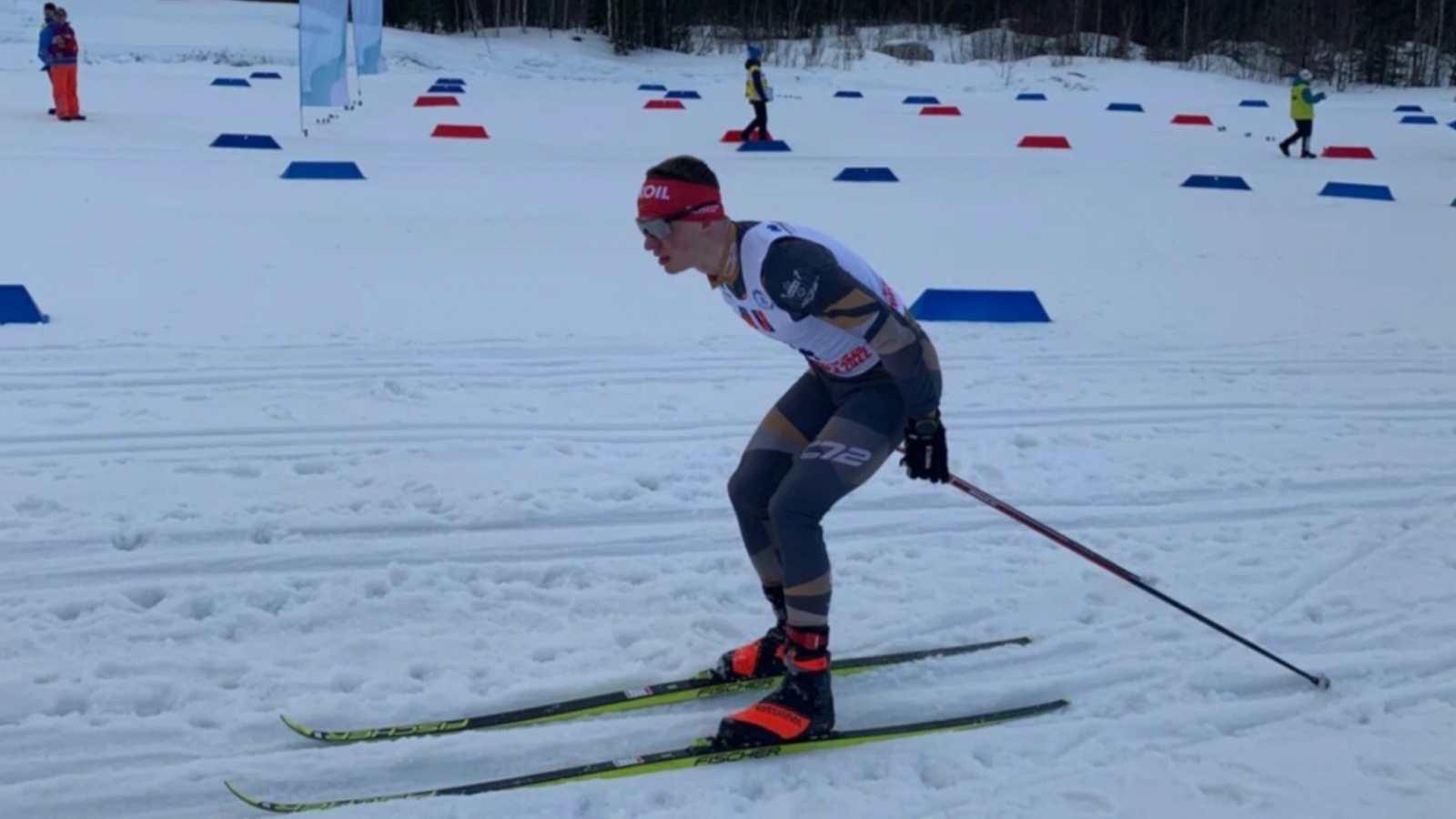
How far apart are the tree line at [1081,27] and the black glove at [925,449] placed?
106 feet

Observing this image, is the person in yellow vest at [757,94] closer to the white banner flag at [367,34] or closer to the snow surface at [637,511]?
the snow surface at [637,511]

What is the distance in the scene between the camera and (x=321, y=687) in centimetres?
375

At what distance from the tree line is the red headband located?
32147 millimetres

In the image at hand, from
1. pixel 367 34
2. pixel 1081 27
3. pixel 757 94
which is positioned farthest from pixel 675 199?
pixel 1081 27

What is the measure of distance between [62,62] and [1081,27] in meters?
33.8

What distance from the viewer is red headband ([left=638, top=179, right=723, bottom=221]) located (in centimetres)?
327

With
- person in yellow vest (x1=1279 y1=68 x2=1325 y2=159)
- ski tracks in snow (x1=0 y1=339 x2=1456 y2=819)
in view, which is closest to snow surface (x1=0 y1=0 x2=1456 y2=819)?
ski tracks in snow (x1=0 y1=339 x2=1456 y2=819)

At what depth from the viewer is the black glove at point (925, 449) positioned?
3.37 metres

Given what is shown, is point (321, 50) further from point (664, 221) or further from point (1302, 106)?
point (664, 221)

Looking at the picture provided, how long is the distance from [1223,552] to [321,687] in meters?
3.40

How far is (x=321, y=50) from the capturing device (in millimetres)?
16469

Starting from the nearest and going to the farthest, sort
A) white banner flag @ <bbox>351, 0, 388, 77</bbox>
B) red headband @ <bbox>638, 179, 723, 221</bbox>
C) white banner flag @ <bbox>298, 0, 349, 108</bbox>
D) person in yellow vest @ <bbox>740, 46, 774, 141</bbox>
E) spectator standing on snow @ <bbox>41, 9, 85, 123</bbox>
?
red headband @ <bbox>638, 179, 723, 221</bbox> < spectator standing on snow @ <bbox>41, 9, 85, 123</bbox> < white banner flag @ <bbox>298, 0, 349, 108</bbox> < person in yellow vest @ <bbox>740, 46, 774, 141</bbox> < white banner flag @ <bbox>351, 0, 388, 77</bbox>

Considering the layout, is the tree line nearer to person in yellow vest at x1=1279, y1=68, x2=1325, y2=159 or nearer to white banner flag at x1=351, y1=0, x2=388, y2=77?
white banner flag at x1=351, y1=0, x2=388, y2=77

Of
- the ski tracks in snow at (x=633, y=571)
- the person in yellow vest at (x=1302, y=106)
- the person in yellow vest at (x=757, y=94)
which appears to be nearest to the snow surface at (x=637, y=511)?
the ski tracks in snow at (x=633, y=571)
